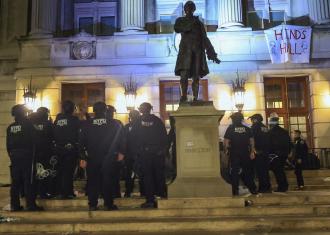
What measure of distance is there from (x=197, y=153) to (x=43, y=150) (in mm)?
3471

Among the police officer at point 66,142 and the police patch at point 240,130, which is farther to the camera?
the police patch at point 240,130

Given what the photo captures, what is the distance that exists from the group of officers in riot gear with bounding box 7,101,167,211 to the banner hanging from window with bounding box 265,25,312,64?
31.9 ft

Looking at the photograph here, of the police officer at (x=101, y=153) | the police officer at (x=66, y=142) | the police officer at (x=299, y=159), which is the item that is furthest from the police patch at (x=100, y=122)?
the police officer at (x=299, y=159)

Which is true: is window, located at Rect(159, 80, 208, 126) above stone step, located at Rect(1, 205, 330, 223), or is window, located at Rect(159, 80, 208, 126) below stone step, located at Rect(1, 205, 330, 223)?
above

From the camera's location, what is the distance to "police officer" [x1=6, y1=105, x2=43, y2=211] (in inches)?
382

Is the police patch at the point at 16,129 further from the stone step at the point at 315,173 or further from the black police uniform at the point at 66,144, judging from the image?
the stone step at the point at 315,173

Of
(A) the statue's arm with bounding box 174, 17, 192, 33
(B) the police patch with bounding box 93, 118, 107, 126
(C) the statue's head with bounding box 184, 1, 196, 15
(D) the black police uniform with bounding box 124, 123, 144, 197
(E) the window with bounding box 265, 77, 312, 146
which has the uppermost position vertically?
(C) the statue's head with bounding box 184, 1, 196, 15

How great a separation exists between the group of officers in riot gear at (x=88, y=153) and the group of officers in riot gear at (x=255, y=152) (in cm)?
171

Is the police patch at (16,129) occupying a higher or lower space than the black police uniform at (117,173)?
higher

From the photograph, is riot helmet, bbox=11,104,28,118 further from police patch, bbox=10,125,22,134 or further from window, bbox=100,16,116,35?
window, bbox=100,16,116,35

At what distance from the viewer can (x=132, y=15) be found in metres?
20.2

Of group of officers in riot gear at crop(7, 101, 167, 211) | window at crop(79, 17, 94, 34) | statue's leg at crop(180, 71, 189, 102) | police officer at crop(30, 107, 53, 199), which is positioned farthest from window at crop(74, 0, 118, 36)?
police officer at crop(30, 107, 53, 199)

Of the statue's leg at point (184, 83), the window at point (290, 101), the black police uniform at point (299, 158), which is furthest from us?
the window at point (290, 101)

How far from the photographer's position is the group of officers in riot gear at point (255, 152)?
1102cm
